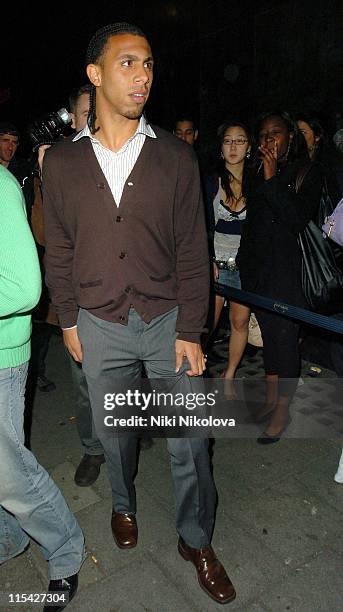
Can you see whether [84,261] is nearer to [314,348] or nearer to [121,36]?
[121,36]

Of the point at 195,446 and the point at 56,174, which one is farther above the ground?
the point at 56,174

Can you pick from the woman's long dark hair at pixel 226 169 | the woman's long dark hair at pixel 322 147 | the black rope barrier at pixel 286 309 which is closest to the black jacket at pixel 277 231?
the black rope barrier at pixel 286 309

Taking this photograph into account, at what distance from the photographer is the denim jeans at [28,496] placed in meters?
2.09

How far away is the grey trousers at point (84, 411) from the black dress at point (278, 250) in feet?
4.23

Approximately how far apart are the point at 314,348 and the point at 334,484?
1850 mm

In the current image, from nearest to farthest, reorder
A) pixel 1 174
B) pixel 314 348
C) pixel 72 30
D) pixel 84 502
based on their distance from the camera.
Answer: pixel 1 174 → pixel 84 502 → pixel 314 348 → pixel 72 30

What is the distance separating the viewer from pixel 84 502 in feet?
10.2

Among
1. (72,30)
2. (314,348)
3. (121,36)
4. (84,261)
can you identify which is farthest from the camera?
(72,30)

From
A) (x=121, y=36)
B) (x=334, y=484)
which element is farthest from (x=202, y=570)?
(x=121, y=36)

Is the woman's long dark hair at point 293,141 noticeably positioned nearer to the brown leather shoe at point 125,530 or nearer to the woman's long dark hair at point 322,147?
the woman's long dark hair at point 322,147

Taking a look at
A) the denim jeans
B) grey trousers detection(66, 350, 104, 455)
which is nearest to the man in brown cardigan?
the denim jeans

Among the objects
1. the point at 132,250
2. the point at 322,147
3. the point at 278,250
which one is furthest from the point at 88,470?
the point at 322,147

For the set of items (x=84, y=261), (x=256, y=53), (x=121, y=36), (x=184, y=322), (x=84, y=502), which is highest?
(x=256, y=53)

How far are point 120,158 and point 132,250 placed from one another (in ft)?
1.34
